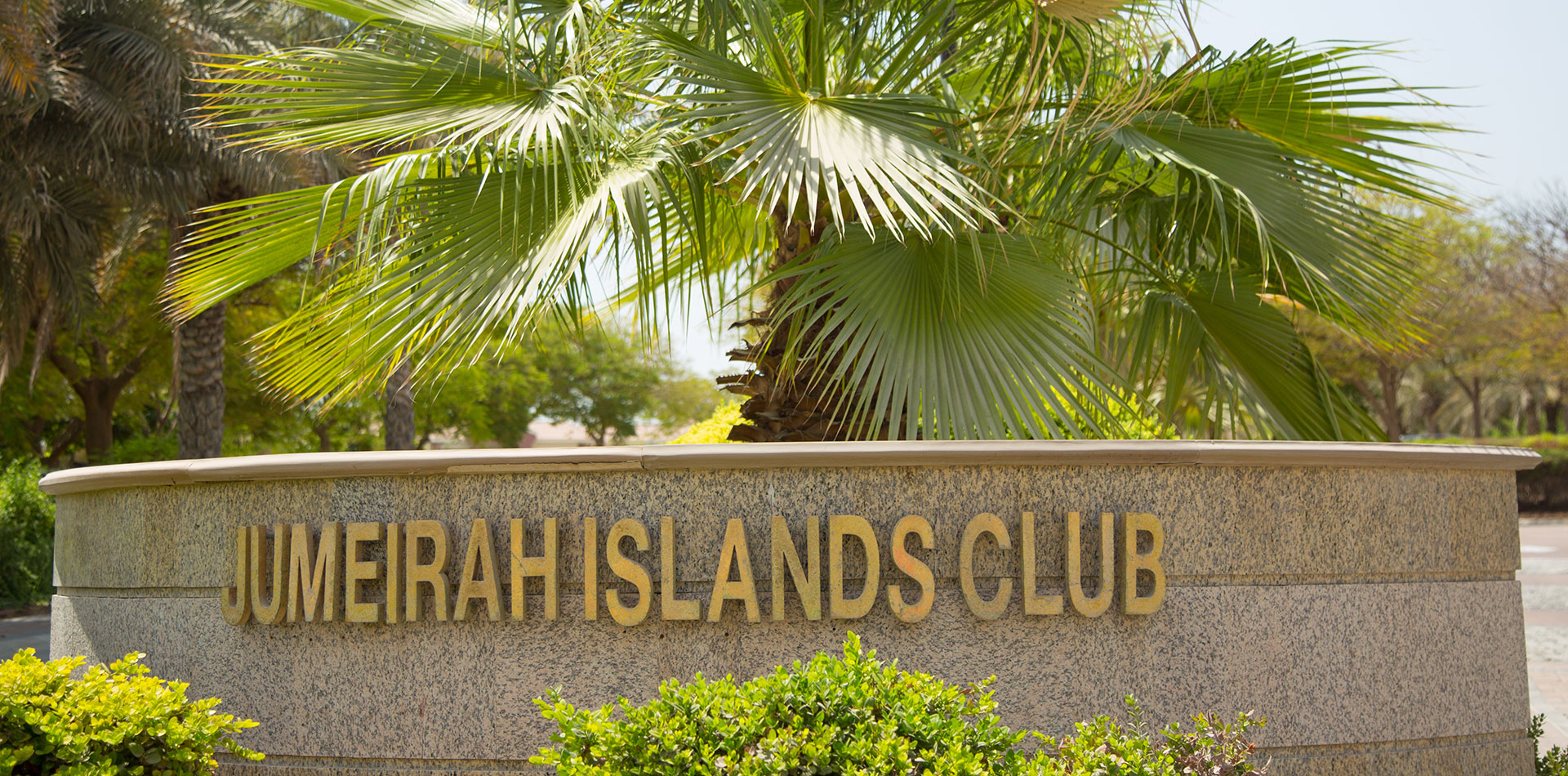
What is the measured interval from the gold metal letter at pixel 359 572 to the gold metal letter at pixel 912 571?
183cm

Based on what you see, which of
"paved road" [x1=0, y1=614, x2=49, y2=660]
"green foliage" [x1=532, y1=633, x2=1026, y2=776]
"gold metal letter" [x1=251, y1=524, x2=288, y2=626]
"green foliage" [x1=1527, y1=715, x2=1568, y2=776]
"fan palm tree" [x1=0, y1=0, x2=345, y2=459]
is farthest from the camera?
"fan palm tree" [x1=0, y1=0, x2=345, y2=459]

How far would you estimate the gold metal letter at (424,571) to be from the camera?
4270mm

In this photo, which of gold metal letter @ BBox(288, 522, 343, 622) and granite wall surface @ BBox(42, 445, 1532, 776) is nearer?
granite wall surface @ BBox(42, 445, 1532, 776)

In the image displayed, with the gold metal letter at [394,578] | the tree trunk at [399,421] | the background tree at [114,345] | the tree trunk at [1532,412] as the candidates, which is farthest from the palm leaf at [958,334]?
the tree trunk at [1532,412]

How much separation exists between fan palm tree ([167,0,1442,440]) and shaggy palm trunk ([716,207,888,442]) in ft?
0.07

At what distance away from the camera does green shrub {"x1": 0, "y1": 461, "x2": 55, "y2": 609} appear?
44.6 feet

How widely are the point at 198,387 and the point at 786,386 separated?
11.6 m

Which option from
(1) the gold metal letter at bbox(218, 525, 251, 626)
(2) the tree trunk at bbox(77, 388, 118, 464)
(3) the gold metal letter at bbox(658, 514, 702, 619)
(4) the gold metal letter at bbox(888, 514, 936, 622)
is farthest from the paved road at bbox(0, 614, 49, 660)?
(2) the tree trunk at bbox(77, 388, 118, 464)

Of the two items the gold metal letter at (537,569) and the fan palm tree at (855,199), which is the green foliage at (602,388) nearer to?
the fan palm tree at (855,199)

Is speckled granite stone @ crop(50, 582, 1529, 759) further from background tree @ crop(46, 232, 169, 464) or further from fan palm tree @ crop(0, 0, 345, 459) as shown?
background tree @ crop(46, 232, 169, 464)

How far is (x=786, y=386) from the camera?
5.77 metres

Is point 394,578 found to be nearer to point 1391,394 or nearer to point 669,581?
point 669,581

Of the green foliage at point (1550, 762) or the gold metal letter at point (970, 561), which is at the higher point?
the gold metal letter at point (970, 561)

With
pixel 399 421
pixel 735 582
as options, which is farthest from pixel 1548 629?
pixel 399 421
